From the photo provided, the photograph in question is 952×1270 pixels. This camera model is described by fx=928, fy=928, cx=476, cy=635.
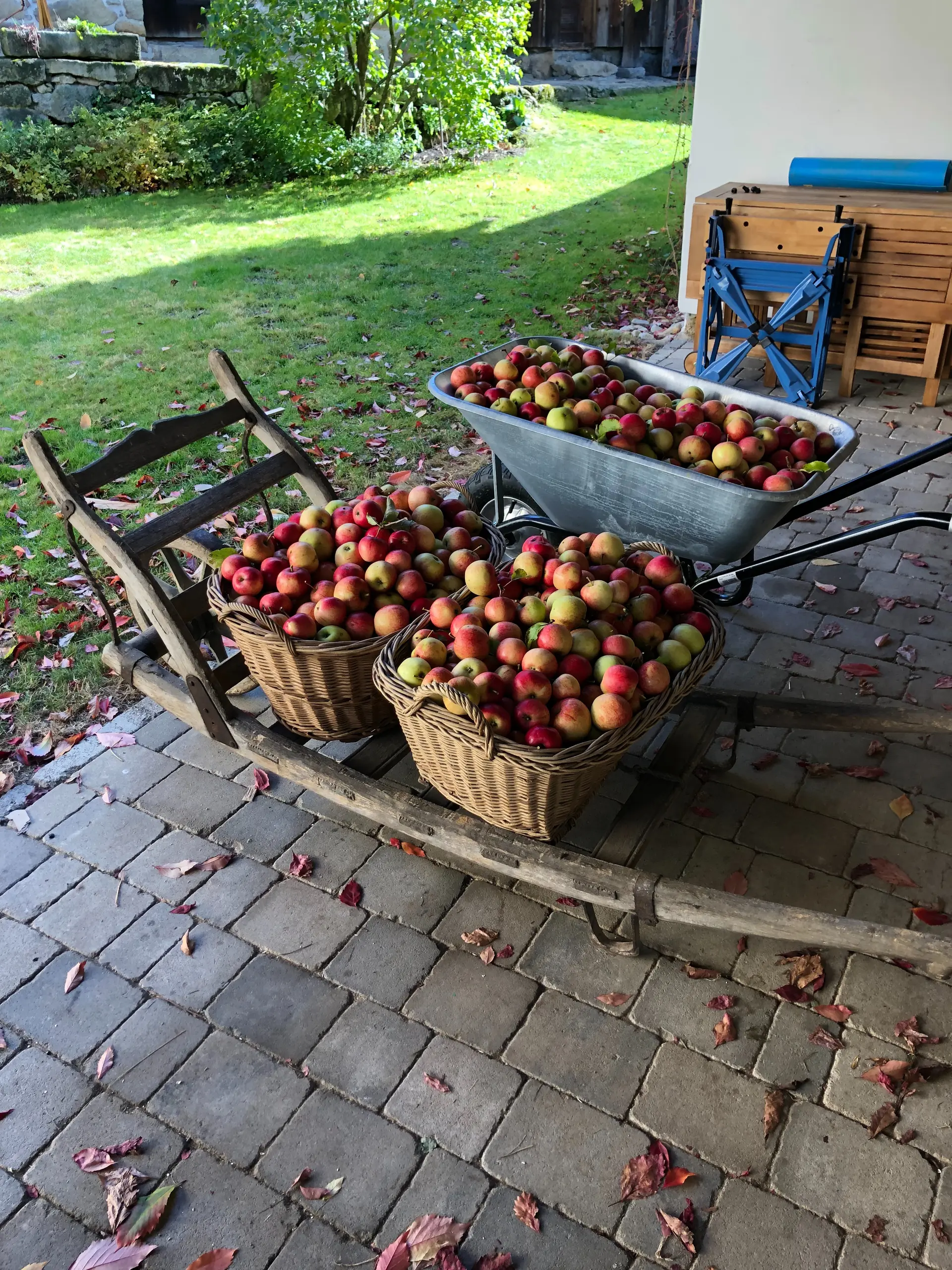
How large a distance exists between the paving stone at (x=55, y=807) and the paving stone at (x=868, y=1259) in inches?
109

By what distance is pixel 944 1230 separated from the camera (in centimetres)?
213

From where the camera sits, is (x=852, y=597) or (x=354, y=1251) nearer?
(x=354, y=1251)

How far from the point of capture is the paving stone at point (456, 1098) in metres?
2.38

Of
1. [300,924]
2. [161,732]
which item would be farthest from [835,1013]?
[161,732]

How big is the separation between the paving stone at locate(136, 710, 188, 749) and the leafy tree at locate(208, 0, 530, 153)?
1174 centimetres

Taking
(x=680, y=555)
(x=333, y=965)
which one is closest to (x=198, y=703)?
(x=333, y=965)

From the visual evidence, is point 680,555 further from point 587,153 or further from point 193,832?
point 587,153

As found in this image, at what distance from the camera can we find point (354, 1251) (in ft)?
7.08

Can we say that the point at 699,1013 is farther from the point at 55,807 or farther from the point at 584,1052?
the point at 55,807

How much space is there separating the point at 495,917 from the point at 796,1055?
3.10 ft

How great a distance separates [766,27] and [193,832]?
22.6 feet

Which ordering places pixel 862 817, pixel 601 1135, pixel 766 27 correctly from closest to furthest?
pixel 601 1135 < pixel 862 817 < pixel 766 27

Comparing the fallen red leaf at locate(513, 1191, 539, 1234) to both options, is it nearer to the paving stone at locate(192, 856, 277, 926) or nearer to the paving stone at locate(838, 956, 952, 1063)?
the paving stone at locate(838, 956, 952, 1063)

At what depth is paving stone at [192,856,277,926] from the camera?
3008 mm
